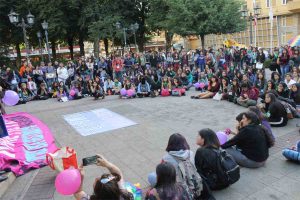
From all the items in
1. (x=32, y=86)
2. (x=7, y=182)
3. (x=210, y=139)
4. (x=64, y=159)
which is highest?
(x=32, y=86)

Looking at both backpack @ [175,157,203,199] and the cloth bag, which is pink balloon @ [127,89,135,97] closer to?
the cloth bag

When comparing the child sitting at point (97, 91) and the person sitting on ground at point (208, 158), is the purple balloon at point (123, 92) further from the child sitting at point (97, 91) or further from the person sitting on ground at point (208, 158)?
the person sitting on ground at point (208, 158)

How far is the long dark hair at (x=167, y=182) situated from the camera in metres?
3.56

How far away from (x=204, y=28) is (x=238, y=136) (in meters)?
22.8

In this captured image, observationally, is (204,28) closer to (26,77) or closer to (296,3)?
(296,3)

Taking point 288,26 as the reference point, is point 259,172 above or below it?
below

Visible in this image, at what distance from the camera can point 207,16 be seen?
2658cm

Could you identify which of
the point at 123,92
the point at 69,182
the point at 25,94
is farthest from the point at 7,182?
the point at 25,94

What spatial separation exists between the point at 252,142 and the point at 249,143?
0.18 feet

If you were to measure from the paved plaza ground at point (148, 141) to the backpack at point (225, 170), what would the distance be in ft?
0.82

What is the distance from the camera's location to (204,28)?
27.0 meters

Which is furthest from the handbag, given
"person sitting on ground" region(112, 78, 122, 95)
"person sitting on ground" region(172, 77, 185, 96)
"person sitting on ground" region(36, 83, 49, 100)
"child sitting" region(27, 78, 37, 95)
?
"child sitting" region(27, 78, 37, 95)

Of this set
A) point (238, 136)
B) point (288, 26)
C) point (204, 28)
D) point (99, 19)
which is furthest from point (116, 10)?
point (238, 136)

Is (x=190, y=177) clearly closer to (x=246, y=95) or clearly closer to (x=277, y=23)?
(x=246, y=95)
